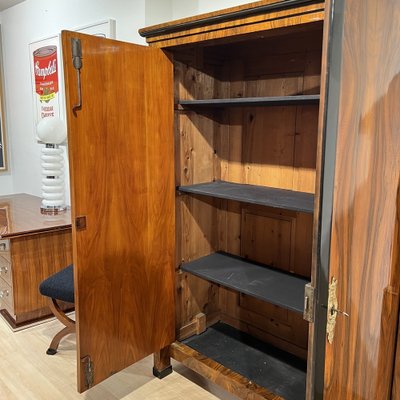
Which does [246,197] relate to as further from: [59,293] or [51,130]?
[51,130]

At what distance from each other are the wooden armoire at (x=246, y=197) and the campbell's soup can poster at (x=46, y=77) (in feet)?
5.68

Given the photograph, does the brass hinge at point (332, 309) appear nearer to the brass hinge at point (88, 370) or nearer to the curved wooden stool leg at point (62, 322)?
the brass hinge at point (88, 370)

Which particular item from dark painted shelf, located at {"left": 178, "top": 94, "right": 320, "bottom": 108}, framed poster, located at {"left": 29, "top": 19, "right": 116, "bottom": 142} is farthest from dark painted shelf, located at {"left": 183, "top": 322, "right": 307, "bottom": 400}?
framed poster, located at {"left": 29, "top": 19, "right": 116, "bottom": 142}

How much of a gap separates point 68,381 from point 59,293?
501 millimetres

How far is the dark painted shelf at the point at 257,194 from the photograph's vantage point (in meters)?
1.77

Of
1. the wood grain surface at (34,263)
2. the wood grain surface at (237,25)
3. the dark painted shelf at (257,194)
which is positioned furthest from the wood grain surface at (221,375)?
the wood grain surface at (237,25)

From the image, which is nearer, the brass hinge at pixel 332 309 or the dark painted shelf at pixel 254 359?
the brass hinge at pixel 332 309

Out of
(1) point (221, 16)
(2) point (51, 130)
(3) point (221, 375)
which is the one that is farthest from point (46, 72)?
(3) point (221, 375)

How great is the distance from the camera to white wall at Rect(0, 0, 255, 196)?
8.38 feet

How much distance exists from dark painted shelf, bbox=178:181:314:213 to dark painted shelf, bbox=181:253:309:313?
0.43m

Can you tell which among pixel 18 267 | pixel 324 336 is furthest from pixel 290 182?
pixel 18 267

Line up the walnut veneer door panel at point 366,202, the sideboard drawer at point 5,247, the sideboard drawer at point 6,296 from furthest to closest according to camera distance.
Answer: the sideboard drawer at point 6,296 < the sideboard drawer at point 5,247 < the walnut veneer door panel at point 366,202

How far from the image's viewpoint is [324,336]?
107 cm

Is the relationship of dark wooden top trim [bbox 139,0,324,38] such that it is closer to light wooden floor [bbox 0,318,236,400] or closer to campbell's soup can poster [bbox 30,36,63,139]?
campbell's soup can poster [bbox 30,36,63,139]
